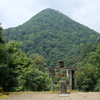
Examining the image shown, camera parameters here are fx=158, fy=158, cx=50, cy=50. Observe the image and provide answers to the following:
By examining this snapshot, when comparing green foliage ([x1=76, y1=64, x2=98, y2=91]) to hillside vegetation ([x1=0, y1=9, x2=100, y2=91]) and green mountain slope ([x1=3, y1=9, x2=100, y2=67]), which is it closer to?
hillside vegetation ([x1=0, y1=9, x2=100, y2=91])

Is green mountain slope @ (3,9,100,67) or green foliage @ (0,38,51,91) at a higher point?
green mountain slope @ (3,9,100,67)

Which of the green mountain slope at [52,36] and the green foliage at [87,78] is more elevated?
the green mountain slope at [52,36]

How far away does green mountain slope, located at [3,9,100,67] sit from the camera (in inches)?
1700

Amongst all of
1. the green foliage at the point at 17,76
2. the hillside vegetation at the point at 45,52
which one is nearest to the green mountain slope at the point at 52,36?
the hillside vegetation at the point at 45,52

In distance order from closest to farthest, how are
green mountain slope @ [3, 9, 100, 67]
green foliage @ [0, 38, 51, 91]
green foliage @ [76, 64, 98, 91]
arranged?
green foliage @ [0, 38, 51, 91] < green foliage @ [76, 64, 98, 91] < green mountain slope @ [3, 9, 100, 67]

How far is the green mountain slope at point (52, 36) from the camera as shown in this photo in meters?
43.2

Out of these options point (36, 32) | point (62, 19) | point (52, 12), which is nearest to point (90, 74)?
point (36, 32)

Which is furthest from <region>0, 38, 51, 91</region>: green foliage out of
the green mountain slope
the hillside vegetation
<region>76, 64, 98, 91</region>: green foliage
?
the green mountain slope

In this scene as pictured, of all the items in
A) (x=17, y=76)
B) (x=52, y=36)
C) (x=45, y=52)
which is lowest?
(x=17, y=76)

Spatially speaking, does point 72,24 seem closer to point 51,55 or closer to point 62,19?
point 62,19

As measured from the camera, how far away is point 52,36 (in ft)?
182

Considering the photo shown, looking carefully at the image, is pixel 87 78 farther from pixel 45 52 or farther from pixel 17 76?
pixel 45 52

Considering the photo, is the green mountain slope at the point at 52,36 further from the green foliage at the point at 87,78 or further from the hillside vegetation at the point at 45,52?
the green foliage at the point at 87,78

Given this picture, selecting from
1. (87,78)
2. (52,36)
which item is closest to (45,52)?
(52,36)
